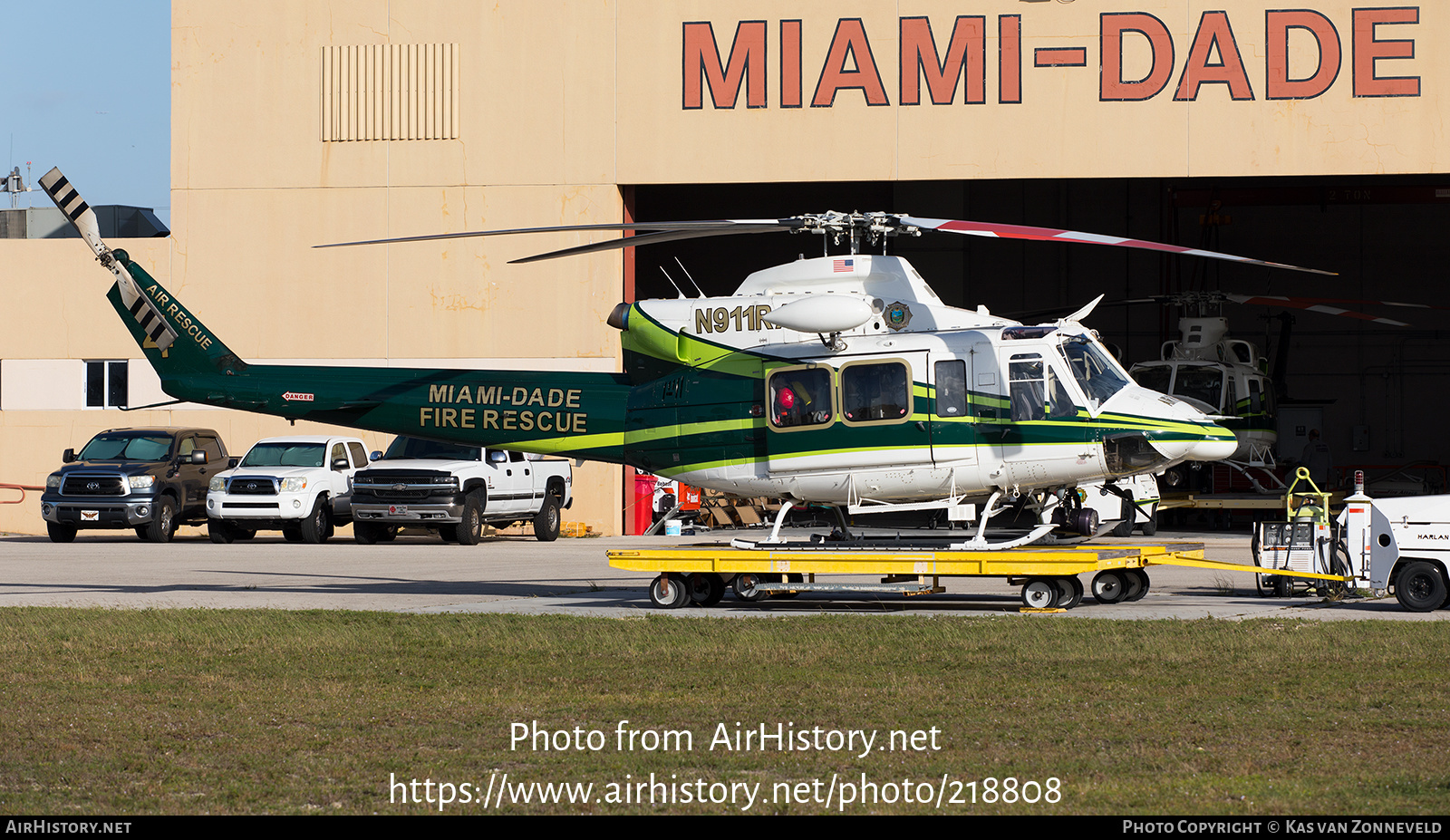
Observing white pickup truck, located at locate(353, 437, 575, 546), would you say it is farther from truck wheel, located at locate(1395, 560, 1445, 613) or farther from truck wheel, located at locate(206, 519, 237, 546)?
truck wheel, located at locate(1395, 560, 1445, 613)

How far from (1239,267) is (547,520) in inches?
827

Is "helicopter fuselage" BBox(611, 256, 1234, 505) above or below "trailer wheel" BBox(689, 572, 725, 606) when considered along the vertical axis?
above

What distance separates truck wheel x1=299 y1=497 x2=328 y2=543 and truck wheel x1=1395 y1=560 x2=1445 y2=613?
18.4 meters

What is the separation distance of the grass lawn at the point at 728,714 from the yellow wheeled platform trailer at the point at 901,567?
0.64 meters

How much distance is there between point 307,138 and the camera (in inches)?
1164

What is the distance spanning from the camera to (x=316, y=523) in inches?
1043

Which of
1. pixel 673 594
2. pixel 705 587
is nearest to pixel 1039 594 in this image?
pixel 705 587

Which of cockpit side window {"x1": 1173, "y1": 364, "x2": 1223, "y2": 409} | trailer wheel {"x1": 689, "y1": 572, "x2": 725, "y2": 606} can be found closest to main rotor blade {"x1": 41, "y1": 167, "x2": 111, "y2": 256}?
trailer wheel {"x1": 689, "y1": 572, "x2": 725, "y2": 606}

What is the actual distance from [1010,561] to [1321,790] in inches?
269

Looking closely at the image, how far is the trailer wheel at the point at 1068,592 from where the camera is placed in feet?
45.4

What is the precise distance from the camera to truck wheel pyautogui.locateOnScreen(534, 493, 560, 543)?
2789 cm

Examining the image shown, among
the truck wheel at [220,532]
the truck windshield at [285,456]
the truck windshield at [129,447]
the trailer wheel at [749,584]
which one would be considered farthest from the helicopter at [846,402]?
the truck windshield at [129,447]

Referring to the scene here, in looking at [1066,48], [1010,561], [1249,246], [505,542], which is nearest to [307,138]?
[505,542]

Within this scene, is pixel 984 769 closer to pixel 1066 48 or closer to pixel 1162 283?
pixel 1066 48
